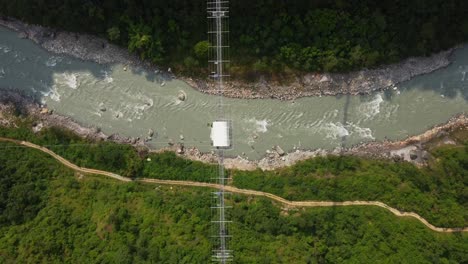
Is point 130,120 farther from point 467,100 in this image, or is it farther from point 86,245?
point 467,100

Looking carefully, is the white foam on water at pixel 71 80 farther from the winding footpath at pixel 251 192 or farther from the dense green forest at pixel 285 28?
the winding footpath at pixel 251 192

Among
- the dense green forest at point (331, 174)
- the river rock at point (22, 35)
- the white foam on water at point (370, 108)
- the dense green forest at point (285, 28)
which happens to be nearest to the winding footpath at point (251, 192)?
the dense green forest at point (331, 174)

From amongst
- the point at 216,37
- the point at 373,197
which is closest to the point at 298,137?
the point at 373,197

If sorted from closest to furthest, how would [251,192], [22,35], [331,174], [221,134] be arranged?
[251,192] < [331,174] < [221,134] < [22,35]

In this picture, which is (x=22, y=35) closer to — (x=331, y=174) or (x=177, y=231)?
(x=177, y=231)

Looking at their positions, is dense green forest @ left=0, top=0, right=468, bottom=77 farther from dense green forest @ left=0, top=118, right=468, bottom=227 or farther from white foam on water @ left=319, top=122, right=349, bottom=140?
dense green forest @ left=0, top=118, right=468, bottom=227

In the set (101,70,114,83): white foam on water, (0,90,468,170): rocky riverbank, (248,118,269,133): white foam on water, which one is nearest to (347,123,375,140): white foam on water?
(0,90,468,170): rocky riverbank

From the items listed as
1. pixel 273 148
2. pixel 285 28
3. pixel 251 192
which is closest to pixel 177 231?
pixel 251 192
